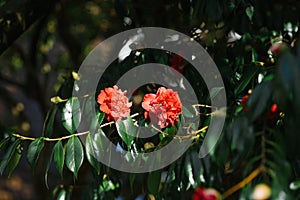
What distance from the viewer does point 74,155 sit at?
4.65ft

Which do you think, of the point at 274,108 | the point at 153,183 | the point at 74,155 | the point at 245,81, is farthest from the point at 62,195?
the point at 274,108

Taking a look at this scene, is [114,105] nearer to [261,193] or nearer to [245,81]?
[245,81]

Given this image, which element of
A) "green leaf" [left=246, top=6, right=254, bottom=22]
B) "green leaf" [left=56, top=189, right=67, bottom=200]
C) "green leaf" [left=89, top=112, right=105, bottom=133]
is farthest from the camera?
"green leaf" [left=56, top=189, right=67, bottom=200]

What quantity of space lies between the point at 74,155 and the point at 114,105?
17 cm

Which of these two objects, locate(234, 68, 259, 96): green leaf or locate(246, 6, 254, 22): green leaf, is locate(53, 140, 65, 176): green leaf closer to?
locate(234, 68, 259, 96): green leaf

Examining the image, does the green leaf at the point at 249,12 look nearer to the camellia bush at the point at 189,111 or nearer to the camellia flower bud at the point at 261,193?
the camellia bush at the point at 189,111

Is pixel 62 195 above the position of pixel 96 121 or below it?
below

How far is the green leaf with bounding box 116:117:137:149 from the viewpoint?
4.61 feet

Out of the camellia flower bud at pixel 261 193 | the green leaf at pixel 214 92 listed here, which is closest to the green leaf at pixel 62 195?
the green leaf at pixel 214 92

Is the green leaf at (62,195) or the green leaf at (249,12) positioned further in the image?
the green leaf at (62,195)

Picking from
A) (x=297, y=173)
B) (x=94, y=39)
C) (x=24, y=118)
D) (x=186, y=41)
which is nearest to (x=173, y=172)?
(x=297, y=173)

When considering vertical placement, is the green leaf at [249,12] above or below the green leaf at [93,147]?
above

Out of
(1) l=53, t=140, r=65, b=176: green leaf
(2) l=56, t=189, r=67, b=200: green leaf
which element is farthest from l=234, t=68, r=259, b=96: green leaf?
(2) l=56, t=189, r=67, b=200: green leaf

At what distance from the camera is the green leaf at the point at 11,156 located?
146 cm
